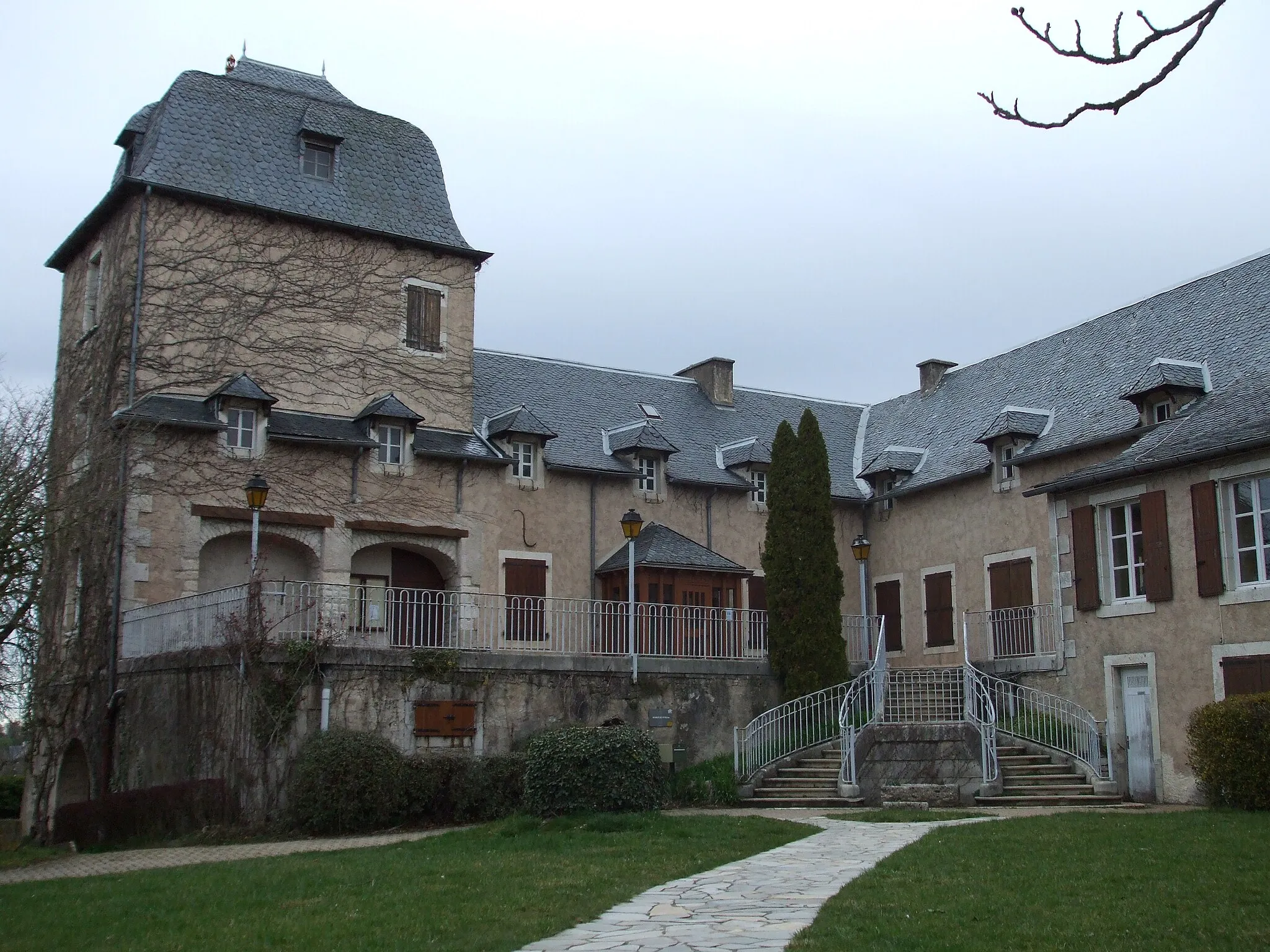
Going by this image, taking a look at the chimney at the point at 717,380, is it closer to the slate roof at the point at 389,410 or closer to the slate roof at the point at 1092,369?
the slate roof at the point at 1092,369

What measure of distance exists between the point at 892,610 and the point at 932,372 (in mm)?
5935

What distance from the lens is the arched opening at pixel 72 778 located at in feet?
69.7

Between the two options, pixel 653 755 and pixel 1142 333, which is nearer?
pixel 653 755

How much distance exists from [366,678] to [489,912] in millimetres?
8274

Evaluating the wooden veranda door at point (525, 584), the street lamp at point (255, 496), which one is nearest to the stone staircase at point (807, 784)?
the wooden veranda door at point (525, 584)

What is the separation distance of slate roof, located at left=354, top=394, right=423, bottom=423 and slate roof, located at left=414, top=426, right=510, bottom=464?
1.55 ft

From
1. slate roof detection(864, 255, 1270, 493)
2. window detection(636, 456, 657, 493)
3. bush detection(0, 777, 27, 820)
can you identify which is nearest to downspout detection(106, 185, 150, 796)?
window detection(636, 456, 657, 493)

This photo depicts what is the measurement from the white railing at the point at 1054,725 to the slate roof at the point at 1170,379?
4882mm

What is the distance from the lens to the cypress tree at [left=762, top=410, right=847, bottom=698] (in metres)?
20.8

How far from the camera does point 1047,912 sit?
827 cm

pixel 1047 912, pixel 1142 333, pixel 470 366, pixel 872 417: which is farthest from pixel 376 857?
pixel 872 417

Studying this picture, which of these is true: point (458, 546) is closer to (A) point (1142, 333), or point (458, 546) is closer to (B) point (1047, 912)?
(A) point (1142, 333)

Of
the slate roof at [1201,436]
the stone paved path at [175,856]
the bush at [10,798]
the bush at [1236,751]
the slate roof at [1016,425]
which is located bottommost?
the bush at [10,798]

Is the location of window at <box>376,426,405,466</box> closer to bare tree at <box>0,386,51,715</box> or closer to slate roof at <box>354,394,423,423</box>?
slate roof at <box>354,394,423,423</box>
